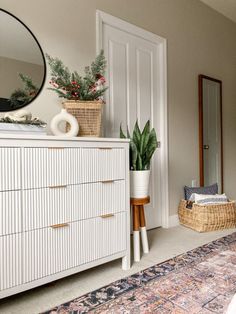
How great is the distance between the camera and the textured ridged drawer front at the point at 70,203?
155cm

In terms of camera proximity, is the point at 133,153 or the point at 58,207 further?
the point at 133,153

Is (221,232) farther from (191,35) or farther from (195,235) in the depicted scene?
(191,35)

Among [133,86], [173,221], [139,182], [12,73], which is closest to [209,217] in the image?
[173,221]

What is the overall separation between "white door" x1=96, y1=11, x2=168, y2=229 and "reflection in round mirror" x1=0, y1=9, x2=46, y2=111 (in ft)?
2.35

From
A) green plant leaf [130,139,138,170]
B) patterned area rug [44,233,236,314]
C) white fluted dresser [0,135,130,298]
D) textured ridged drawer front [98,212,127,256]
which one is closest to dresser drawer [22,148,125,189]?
white fluted dresser [0,135,130,298]

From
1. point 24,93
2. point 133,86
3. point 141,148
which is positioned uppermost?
point 133,86

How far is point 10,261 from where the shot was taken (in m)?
1.47

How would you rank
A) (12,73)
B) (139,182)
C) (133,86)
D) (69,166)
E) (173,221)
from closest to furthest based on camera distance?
(69,166)
(12,73)
(139,182)
(133,86)
(173,221)

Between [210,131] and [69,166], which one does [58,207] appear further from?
[210,131]

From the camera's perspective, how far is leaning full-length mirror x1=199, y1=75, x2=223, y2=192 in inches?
140

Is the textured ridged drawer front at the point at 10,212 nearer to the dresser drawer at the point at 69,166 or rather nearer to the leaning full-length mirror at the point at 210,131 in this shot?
the dresser drawer at the point at 69,166

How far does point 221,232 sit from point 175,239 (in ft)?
1.90

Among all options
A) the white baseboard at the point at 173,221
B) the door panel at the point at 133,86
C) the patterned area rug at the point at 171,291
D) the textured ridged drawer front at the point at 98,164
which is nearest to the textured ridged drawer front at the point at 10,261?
the patterned area rug at the point at 171,291

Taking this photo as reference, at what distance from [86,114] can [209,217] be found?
71.4 inches
